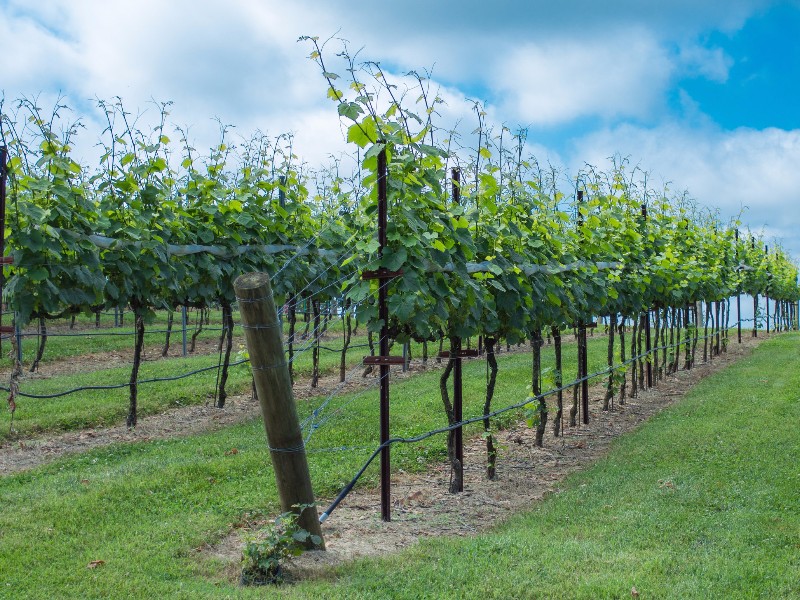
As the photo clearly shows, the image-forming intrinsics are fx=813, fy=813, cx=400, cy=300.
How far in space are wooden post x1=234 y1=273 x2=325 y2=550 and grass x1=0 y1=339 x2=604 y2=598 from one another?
71 centimetres

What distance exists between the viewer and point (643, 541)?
565 centimetres

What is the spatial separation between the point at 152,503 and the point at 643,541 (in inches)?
158

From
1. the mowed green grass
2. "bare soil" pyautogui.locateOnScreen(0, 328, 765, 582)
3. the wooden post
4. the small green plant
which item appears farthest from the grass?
the mowed green grass

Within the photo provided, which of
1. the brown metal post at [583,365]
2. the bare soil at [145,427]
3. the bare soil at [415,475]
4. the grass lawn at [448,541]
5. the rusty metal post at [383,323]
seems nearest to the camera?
the grass lawn at [448,541]

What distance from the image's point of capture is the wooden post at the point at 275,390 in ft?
16.6

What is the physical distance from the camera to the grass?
511 cm

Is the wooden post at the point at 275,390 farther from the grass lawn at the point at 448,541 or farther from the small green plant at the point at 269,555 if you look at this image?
the grass lawn at the point at 448,541

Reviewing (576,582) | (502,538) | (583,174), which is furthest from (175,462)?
(583,174)

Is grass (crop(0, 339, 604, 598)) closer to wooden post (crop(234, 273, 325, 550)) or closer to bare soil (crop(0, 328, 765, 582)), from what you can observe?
bare soil (crop(0, 328, 765, 582))

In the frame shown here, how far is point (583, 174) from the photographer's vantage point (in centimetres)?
1322

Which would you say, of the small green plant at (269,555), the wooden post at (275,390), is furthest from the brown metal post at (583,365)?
the small green plant at (269,555)

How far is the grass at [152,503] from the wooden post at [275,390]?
71cm

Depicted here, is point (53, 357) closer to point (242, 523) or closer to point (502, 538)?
point (242, 523)

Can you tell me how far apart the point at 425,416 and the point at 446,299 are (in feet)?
14.5
